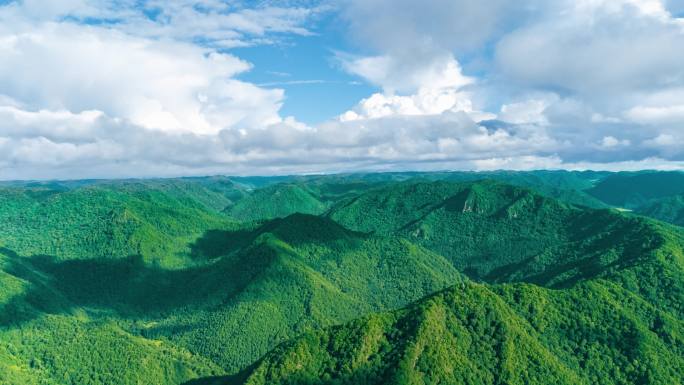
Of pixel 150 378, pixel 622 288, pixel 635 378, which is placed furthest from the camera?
pixel 150 378

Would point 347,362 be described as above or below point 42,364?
above

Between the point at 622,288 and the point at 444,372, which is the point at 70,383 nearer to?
the point at 444,372

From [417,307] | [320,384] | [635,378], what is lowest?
[635,378]

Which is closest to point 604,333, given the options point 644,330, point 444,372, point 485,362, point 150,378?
point 644,330

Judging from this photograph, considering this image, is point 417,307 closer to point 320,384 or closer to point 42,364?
point 320,384

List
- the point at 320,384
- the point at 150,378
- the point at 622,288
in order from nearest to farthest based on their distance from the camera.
Answer: the point at 320,384 → the point at 622,288 → the point at 150,378

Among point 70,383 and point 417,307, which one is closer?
point 417,307

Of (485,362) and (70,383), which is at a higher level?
(485,362)

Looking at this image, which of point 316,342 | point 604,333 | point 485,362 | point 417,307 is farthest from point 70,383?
point 604,333

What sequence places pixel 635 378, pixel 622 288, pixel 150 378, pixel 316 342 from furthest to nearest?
pixel 150 378 → pixel 622 288 → pixel 635 378 → pixel 316 342
